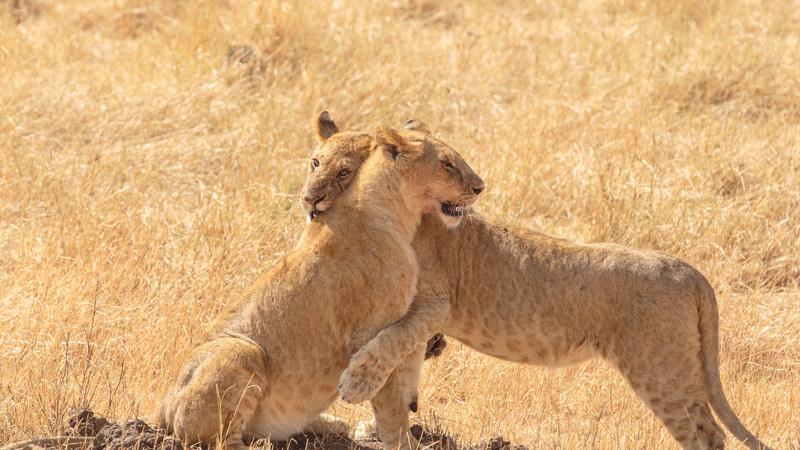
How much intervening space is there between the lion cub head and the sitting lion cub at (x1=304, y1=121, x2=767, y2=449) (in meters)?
0.02

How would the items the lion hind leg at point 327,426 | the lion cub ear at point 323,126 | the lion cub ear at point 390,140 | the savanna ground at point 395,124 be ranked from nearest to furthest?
1. the lion cub ear at point 390,140
2. the lion hind leg at point 327,426
3. the lion cub ear at point 323,126
4. the savanna ground at point 395,124

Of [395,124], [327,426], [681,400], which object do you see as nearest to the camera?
[681,400]

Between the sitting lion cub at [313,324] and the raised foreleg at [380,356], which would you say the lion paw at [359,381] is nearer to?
the raised foreleg at [380,356]

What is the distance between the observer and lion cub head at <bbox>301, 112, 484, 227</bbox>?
4910 millimetres

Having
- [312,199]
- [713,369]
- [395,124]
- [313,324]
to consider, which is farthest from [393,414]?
[395,124]

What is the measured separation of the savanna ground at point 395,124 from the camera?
5676 millimetres

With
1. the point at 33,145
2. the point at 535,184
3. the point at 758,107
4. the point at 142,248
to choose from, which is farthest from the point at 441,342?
the point at 758,107

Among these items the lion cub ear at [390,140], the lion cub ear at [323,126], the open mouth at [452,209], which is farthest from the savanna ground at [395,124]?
the open mouth at [452,209]

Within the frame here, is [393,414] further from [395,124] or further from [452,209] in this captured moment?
[395,124]

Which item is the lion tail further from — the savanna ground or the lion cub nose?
the lion cub nose

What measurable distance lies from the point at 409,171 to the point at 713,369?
178 cm

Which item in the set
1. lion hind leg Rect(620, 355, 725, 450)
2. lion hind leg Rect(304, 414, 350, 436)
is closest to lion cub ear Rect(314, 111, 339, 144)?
lion hind leg Rect(304, 414, 350, 436)

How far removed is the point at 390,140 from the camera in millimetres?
4879

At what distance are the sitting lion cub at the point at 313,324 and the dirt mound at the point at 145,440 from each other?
0.11 m
